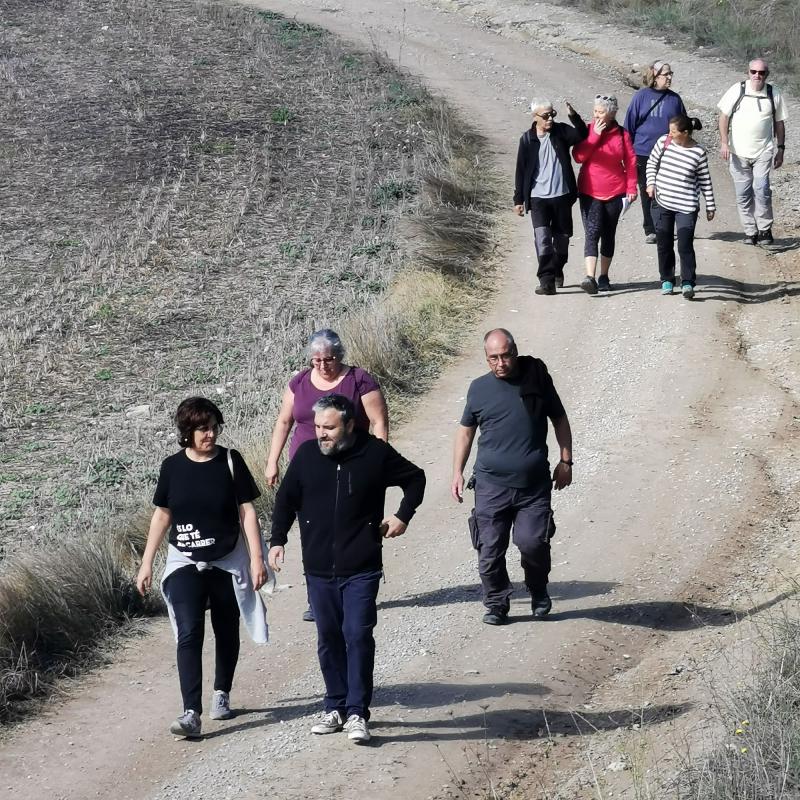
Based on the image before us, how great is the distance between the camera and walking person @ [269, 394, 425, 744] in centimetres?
622

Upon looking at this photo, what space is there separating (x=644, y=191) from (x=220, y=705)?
946 cm

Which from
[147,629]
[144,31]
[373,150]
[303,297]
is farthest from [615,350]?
[144,31]

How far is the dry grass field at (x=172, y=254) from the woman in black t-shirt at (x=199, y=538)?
1.37 metres

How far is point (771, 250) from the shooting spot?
14711 mm

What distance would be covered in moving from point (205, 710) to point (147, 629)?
52.8 inches

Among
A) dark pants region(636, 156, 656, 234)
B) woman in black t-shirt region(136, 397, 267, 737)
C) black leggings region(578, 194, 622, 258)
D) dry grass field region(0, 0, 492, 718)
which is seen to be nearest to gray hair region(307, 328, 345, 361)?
woman in black t-shirt region(136, 397, 267, 737)

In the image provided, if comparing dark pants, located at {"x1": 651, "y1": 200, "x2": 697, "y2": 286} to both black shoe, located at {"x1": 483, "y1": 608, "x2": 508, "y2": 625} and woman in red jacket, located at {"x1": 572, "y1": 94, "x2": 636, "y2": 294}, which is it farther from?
black shoe, located at {"x1": 483, "y1": 608, "x2": 508, "y2": 625}

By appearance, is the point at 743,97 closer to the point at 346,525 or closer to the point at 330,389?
the point at 330,389

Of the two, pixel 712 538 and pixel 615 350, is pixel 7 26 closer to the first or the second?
pixel 615 350

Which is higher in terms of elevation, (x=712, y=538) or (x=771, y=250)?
(x=771, y=250)

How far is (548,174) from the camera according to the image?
12.4 m

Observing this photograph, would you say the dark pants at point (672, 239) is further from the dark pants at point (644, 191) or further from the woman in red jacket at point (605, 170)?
the dark pants at point (644, 191)

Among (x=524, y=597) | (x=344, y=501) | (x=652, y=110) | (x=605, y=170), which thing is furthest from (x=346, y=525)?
(x=652, y=110)

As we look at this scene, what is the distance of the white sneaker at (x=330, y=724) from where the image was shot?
6.45 meters
